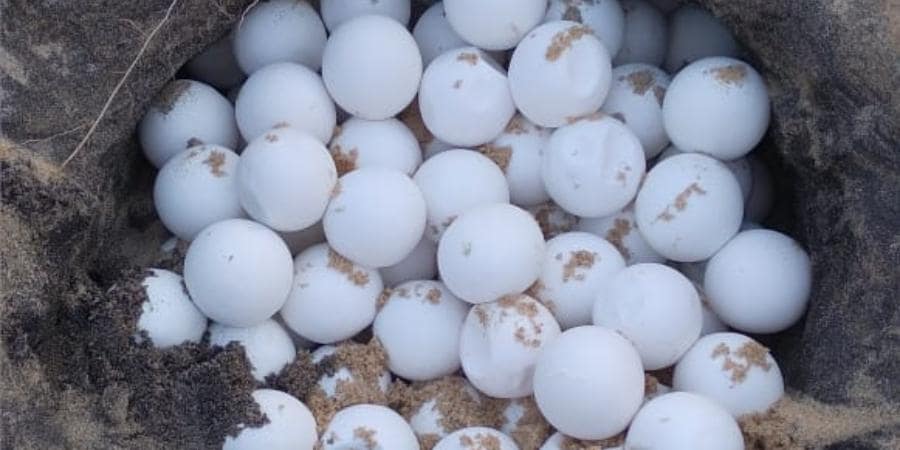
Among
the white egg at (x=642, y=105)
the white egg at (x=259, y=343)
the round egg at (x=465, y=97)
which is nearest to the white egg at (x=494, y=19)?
the round egg at (x=465, y=97)

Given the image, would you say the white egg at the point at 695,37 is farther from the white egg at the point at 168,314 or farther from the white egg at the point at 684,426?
the white egg at the point at 168,314

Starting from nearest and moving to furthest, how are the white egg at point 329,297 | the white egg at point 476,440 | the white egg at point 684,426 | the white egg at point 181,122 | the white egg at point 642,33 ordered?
the white egg at point 684,426 → the white egg at point 476,440 → the white egg at point 329,297 → the white egg at point 181,122 → the white egg at point 642,33

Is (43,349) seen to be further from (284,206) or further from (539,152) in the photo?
(539,152)

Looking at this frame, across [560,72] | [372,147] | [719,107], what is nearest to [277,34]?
[372,147]

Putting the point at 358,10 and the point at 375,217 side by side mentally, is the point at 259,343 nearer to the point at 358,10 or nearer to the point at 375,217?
the point at 375,217

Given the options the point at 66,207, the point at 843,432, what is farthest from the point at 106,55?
the point at 843,432

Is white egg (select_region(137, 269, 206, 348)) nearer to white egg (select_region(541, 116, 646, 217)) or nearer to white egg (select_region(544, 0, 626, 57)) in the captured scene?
white egg (select_region(541, 116, 646, 217))
